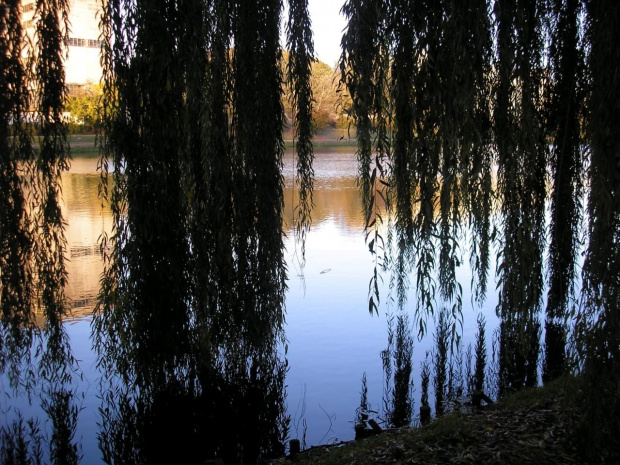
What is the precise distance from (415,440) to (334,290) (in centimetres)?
409

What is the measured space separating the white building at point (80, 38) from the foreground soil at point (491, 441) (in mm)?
2920

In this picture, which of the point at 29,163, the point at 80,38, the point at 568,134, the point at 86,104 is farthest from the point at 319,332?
the point at 29,163

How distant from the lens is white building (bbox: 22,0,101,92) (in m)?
3.17

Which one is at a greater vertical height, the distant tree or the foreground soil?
the distant tree

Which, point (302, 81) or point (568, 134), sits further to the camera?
point (568, 134)

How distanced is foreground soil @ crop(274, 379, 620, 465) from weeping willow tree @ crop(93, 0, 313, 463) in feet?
2.79

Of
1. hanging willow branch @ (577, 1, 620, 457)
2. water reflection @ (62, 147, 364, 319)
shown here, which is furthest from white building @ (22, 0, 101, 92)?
hanging willow branch @ (577, 1, 620, 457)

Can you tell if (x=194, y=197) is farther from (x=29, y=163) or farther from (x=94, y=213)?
(x=94, y=213)

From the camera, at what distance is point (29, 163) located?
10.3ft

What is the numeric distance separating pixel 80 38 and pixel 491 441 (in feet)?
12.7

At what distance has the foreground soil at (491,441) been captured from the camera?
10.2 feet

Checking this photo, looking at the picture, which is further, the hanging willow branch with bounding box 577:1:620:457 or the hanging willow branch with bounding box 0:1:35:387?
the hanging willow branch with bounding box 0:1:35:387

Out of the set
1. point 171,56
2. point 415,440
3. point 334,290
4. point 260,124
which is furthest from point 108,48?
point 334,290

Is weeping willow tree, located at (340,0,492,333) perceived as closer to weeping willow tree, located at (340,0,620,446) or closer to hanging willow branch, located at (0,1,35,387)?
weeping willow tree, located at (340,0,620,446)
